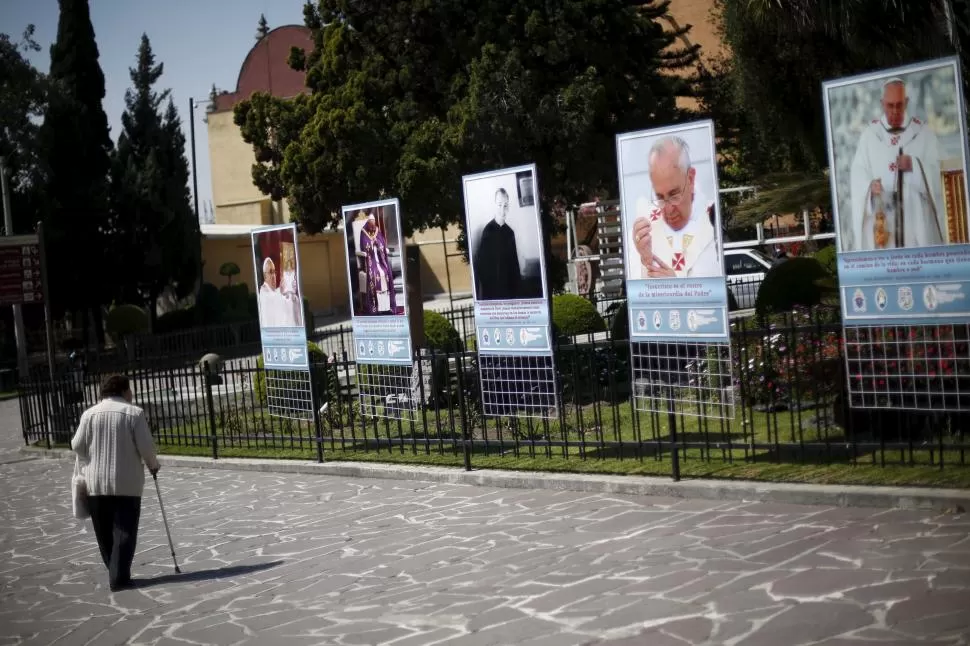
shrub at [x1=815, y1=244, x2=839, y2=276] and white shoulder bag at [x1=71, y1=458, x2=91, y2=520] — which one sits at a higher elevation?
shrub at [x1=815, y1=244, x2=839, y2=276]

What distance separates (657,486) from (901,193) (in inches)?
131

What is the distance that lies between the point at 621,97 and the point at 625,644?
23.3m

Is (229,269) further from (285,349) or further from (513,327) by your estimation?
(513,327)

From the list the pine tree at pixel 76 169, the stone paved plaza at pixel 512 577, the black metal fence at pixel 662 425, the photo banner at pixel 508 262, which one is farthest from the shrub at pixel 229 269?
the photo banner at pixel 508 262

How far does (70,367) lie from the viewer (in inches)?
867

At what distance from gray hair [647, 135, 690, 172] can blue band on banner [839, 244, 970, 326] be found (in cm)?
174

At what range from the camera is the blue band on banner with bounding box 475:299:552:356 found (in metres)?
11.4

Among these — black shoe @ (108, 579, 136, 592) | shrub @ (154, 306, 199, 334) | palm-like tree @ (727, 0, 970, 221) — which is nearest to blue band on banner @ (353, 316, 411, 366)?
black shoe @ (108, 579, 136, 592)

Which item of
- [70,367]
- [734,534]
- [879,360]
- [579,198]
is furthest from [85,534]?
[579,198]

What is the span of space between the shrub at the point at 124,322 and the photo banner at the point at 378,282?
102 ft

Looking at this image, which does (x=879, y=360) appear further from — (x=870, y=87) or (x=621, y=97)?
(x=621, y=97)

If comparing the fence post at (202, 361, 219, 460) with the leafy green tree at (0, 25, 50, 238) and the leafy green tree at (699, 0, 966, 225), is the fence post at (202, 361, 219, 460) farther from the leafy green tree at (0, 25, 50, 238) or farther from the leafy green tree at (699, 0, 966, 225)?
the leafy green tree at (0, 25, 50, 238)

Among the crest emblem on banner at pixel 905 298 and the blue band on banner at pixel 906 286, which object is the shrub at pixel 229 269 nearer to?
the blue band on banner at pixel 906 286

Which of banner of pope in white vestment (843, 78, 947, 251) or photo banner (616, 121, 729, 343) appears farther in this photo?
photo banner (616, 121, 729, 343)
